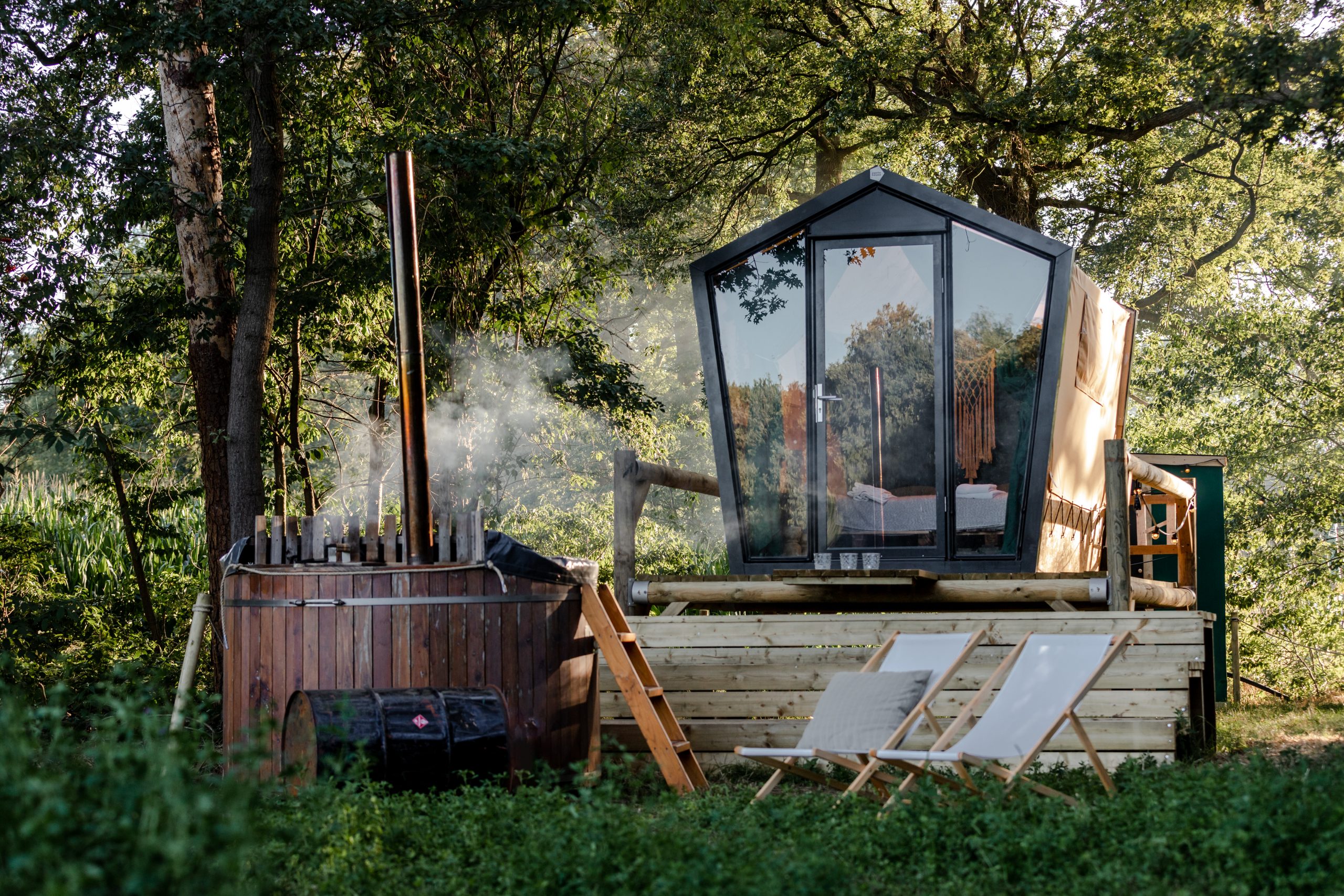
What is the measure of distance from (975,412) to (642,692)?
3174 millimetres

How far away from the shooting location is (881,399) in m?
7.69

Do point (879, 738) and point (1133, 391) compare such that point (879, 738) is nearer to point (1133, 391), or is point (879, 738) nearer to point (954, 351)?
point (954, 351)

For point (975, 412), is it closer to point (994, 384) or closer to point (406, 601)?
point (994, 384)

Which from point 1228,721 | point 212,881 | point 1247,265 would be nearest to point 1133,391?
point 1247,265

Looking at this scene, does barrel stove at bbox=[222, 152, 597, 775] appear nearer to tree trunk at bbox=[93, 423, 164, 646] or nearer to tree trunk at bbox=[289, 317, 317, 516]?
tree trunk at bbox=[289, 317, 317, 516]

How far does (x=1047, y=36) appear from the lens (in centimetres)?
1216

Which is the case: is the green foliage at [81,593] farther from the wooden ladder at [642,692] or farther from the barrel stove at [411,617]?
the wooden ladder at [642,692]

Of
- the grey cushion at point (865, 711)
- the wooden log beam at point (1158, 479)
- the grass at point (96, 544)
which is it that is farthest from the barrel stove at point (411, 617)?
the grass at point (96, 544)

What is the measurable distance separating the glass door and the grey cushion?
270 cm

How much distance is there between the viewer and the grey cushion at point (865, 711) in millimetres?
4730

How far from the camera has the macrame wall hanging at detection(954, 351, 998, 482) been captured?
7.50 meters

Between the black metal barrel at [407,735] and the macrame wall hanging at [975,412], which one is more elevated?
the macrame wall hanging at [975,412]

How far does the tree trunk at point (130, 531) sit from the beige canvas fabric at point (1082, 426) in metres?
7.05

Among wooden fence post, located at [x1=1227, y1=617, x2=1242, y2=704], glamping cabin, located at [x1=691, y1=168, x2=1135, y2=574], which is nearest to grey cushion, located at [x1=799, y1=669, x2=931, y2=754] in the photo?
glamping cabin, located at [x1=691, y1=168, x2=1135, y2=574]
